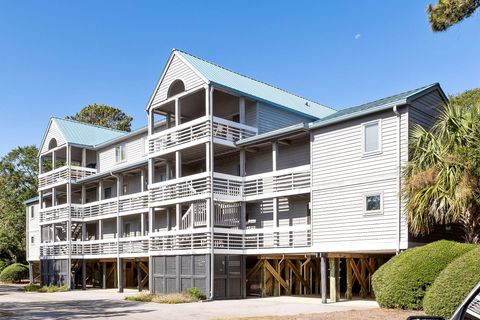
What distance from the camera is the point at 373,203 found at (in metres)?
21.5

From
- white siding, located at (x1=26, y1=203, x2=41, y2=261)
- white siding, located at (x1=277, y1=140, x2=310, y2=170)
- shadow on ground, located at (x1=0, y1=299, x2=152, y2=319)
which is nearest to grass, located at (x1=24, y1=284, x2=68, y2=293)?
white siding, located at (x1=26, y1=203, x2=41, y2=261)

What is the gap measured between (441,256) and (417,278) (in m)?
1.04

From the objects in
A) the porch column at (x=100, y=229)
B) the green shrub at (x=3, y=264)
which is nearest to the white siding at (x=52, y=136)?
the porch column at (x=100, y=229)

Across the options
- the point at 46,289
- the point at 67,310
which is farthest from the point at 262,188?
the point at 46,289

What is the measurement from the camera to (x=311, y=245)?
23.5 m

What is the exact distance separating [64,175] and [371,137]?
2588 centimetres

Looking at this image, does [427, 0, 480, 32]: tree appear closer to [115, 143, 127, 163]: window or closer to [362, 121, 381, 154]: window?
[362, 121, 381, 154]: window

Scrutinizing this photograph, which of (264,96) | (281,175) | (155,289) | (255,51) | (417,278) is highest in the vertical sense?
(255,51)

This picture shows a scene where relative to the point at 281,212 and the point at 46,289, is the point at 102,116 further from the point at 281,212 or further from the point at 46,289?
the point at 281,212

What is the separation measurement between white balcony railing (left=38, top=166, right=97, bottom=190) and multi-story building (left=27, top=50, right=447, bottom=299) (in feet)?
13.3

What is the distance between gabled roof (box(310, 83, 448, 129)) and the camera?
68.6 feet

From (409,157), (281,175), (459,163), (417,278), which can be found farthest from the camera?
(281,175)

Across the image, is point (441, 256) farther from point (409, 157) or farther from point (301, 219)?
point (301, 219)

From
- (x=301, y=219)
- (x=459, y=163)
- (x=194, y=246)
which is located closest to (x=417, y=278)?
(x=459, y=163)
